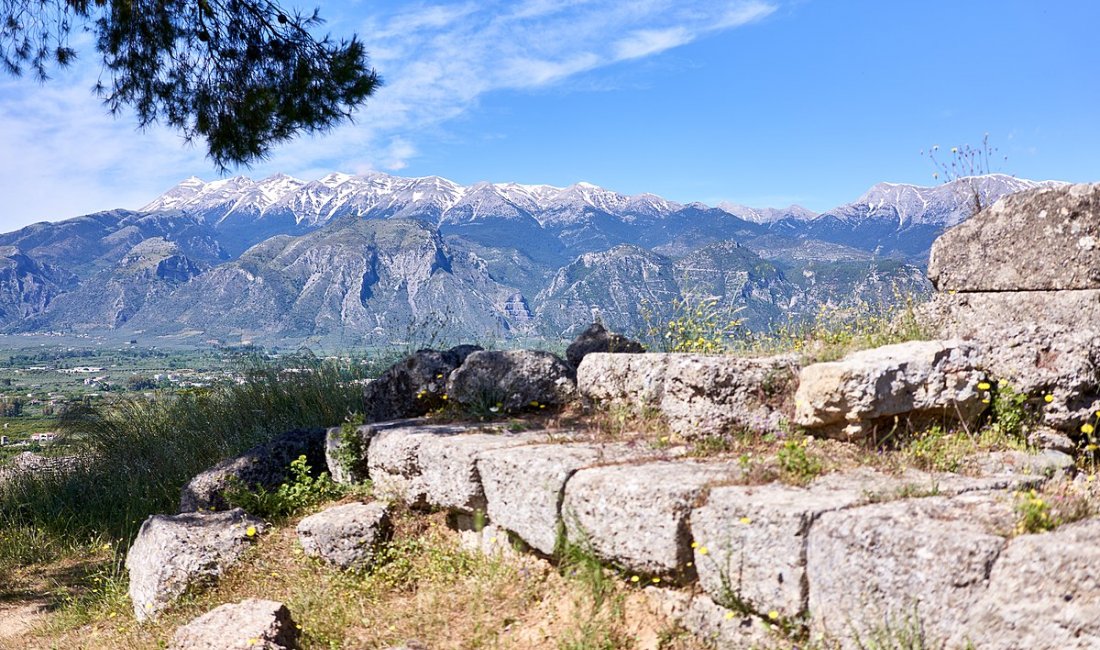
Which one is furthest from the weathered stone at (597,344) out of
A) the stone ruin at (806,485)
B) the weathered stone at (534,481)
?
the weathered stone at (534,481)

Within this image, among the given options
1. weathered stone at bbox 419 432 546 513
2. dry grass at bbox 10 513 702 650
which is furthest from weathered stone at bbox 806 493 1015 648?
weathered stone at bbox 419 432 546 513

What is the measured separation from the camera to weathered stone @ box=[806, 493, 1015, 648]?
3191 mm

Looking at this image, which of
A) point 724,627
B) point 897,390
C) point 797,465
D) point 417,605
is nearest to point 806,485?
point 797,465

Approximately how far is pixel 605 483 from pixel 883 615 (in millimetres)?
1774

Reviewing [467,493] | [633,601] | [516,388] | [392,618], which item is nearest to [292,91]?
[516,388]

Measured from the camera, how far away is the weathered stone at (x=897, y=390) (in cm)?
493

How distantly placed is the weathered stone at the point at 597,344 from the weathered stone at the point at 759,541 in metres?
4.02

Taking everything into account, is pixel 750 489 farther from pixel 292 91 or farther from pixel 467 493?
pixel 292 91

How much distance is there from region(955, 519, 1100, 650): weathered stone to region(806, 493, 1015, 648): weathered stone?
6cm

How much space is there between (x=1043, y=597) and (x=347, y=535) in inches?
191

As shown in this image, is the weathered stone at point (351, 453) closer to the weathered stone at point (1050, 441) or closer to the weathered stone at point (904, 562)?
the weathered stone at point (904, 562)

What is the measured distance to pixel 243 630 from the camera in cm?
499

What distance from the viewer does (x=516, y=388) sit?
7.20 meters

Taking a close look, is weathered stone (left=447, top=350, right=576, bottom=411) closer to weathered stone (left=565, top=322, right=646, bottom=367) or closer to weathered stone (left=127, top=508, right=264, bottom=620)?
weathered stone (left=565, top=322, right=646, bottom=367)
